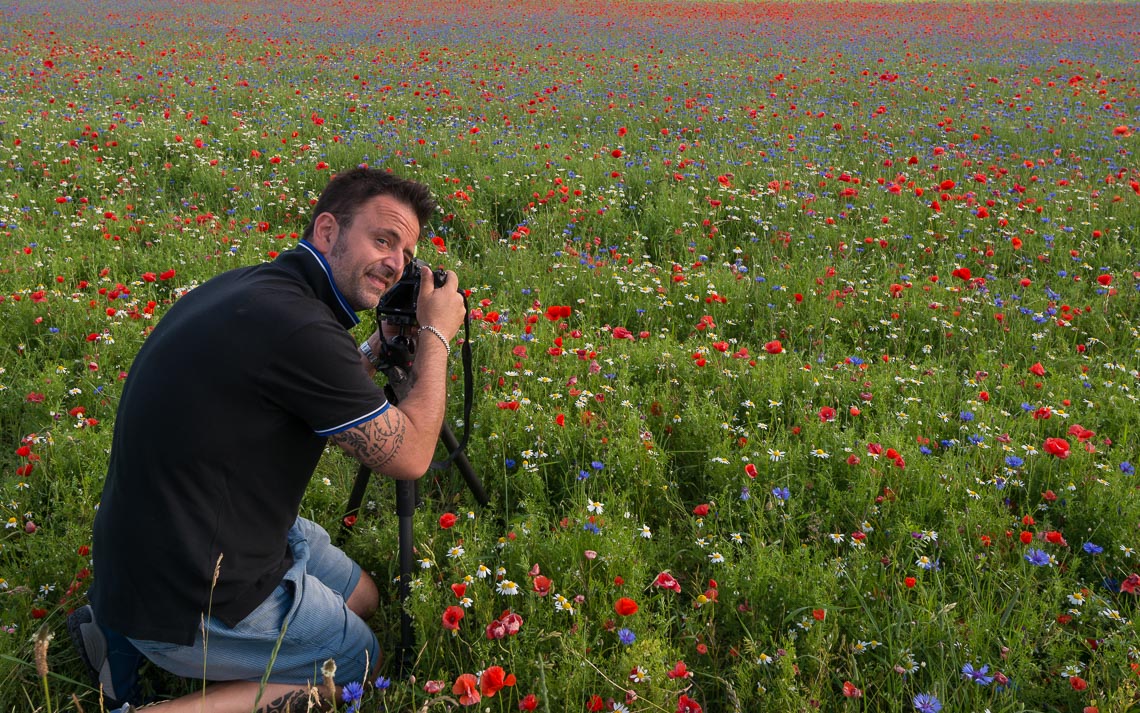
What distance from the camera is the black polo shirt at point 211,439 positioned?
2211mm

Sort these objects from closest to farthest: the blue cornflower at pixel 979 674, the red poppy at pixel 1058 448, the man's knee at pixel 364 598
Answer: the blue cornflower at pixel 979 674, the man's knee at pixel 364 598, the red poppy at pixel 1058 448

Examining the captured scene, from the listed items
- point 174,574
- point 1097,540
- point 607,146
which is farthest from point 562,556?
point 607,146

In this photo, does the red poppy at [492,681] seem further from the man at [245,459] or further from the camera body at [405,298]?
the camera body at [405,298]

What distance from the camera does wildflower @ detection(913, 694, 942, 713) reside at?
2.25m

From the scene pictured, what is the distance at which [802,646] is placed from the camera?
2.70m

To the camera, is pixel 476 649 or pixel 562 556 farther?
pixel 562 556

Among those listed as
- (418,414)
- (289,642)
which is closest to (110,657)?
(289,642)

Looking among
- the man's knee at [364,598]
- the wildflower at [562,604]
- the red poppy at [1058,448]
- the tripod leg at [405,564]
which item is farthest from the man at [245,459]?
the red poppy at [1058,448]

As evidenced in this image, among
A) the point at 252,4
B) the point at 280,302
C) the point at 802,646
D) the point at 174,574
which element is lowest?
the point at 802,646

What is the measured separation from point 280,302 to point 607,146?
7168mm

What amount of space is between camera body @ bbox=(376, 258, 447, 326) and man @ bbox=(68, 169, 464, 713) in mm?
54

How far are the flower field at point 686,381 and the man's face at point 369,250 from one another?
35.6 inches

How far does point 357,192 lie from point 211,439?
1.00m

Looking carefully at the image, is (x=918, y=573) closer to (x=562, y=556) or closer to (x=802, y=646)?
(x=802, y=646)
